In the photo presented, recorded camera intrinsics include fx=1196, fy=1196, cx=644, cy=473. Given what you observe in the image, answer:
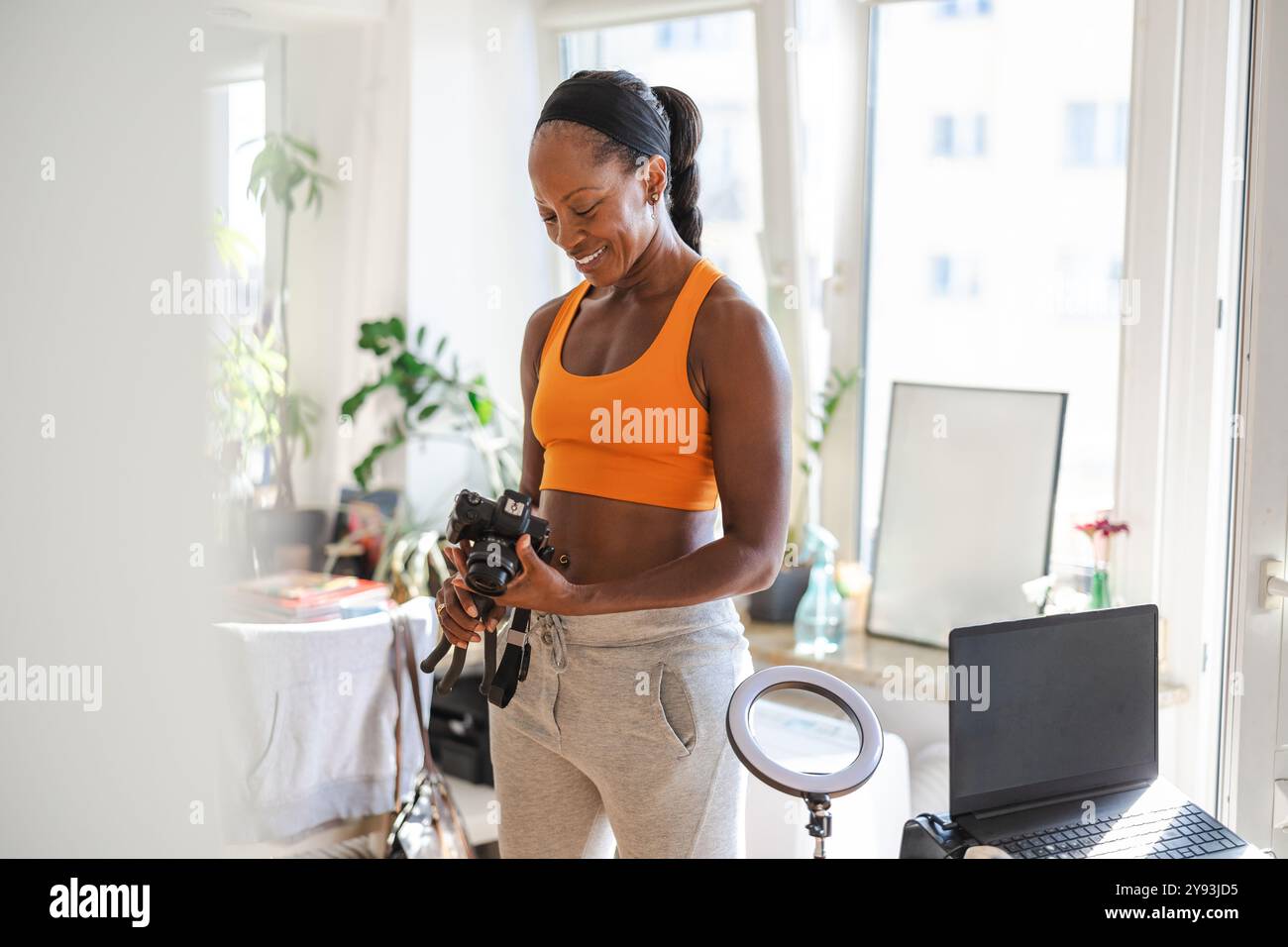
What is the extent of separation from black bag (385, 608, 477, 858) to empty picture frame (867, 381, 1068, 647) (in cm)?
106

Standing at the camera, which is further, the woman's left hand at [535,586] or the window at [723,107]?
the window at [723,107]

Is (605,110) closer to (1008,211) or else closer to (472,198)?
(1008,211)

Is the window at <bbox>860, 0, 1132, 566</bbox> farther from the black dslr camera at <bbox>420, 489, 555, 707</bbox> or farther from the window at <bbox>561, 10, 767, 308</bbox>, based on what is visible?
the black dslr camera at <bbox>420, 489, 555, 707</bbox>

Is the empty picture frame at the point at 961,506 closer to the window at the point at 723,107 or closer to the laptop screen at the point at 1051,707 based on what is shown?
the window at the point at 723,107

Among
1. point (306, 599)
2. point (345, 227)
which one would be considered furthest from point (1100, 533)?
point (345, 227)

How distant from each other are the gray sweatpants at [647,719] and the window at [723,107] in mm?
1775

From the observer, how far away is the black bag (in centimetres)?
219

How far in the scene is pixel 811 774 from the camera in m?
1.03

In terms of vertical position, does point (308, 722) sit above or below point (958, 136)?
below

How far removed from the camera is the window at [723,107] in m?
2.96

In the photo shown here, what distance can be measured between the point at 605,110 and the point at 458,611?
0.57m

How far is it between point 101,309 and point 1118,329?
1.87 metres

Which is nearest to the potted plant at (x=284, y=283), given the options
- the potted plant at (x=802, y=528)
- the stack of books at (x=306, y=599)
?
the stack of books at (x=306, y=599)

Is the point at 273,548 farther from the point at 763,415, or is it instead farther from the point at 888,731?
the point at 763,415
